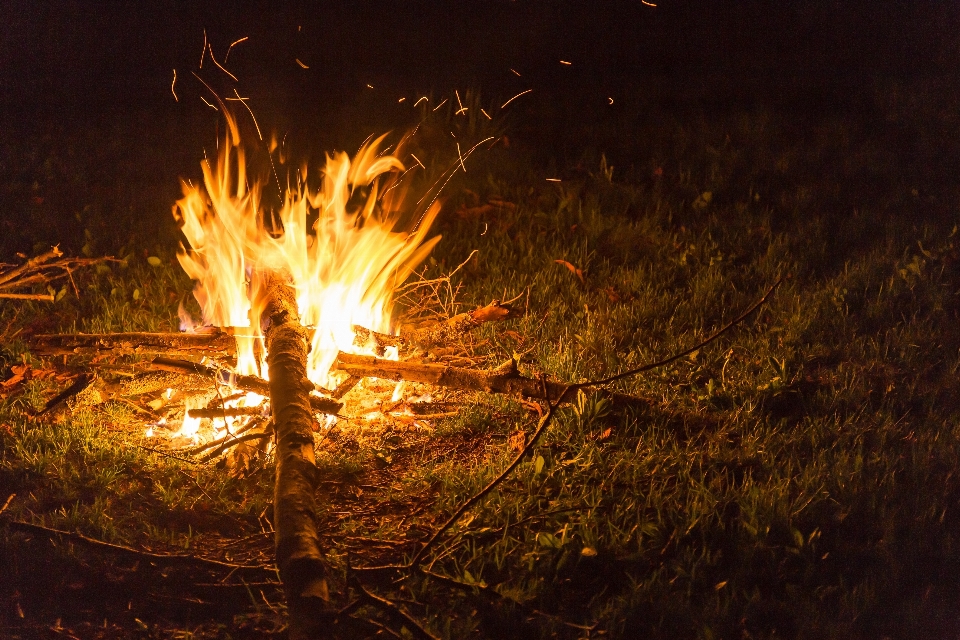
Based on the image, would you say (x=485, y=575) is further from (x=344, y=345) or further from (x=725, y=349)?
(x=725, y=349)

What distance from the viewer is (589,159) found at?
6.73 m

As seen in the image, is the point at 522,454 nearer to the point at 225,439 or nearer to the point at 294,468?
the point at 294,468

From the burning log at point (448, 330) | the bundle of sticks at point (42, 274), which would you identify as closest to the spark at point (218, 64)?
the bundle of sticks at point (42, 274)

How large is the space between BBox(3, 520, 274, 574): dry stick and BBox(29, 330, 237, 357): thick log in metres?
1.10

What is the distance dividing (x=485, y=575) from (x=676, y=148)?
4.27 m

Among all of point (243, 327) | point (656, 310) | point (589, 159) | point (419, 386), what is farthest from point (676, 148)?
point (243, 327)

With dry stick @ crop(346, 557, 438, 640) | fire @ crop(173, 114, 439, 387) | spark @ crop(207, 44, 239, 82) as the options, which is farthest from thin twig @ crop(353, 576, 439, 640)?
spark @ crop(207, 44, 239, 82)

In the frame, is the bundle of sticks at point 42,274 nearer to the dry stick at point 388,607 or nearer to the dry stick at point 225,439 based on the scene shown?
the dry stick at point 225,439

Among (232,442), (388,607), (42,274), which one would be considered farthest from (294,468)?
(42,274)

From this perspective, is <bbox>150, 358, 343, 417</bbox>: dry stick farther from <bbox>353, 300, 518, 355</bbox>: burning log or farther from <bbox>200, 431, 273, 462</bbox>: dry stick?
<bbox>353, 300, 518, 355</bbox>: burning log

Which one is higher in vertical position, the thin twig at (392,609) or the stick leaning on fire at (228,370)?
the stick leaning on fire at (228,370)

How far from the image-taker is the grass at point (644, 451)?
131 inches

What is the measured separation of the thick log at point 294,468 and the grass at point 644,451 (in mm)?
334

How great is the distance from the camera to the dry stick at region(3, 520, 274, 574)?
3.35 metres
